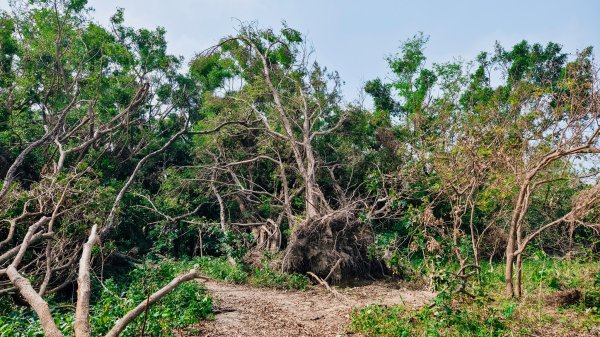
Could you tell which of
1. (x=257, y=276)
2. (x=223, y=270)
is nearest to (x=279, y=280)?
(x=257, y=276)

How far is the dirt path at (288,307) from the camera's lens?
6.41 metres

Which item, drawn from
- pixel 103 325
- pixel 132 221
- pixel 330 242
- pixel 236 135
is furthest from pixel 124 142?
pixel 103 325

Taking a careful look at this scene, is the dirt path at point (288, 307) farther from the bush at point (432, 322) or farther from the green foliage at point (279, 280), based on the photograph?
the bush at point (432, 322)

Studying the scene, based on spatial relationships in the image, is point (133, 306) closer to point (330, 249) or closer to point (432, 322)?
point (432, 322)

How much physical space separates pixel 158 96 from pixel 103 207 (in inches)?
415

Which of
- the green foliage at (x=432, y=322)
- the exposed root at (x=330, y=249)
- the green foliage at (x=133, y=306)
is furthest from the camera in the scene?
the exposed root at (x=330, y=249)

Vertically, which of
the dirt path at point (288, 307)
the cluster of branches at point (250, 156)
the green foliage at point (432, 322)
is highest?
the cluster of branches at point (250, 156)

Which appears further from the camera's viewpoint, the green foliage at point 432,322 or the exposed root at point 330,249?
the exposed root at point 330,249

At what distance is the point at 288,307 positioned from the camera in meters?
8.05

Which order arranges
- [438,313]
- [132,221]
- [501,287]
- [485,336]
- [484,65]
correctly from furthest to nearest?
[484,65] < [132,221] < [501,287] < [438,313] < [485,336]

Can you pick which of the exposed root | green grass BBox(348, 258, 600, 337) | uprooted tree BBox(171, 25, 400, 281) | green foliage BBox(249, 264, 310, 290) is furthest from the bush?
uprooted tree BBox(171, 25, 400, 281)

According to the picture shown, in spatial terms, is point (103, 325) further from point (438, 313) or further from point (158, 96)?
point (158, 96)

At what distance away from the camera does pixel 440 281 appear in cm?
620

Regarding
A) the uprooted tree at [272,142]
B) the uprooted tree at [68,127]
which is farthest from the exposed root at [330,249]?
the uprooted tree at [68,127]
